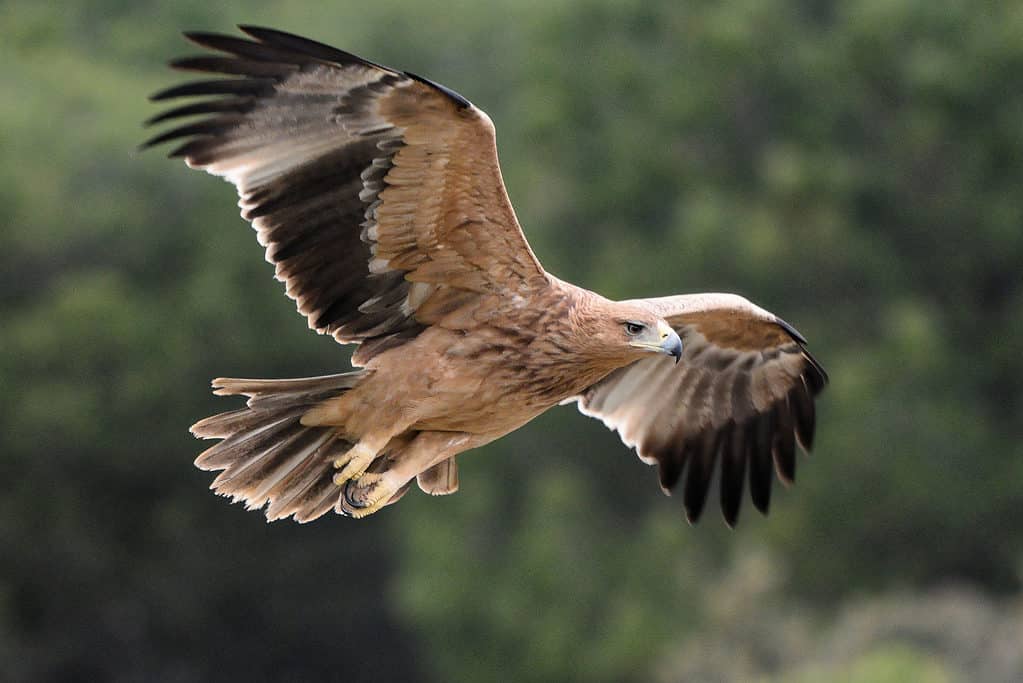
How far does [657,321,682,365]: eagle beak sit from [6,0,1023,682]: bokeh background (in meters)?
13.4

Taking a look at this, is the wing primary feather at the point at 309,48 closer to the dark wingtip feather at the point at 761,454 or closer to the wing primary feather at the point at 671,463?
the wing primary feather at the point at 671,463

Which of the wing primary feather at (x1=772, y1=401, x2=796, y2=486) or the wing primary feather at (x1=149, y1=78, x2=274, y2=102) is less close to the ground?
the wing primary feather at (x1=149, y1=78, x2=274, y2=102)

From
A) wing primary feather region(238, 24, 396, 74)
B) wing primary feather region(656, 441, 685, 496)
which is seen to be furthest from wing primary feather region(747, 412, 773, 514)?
wing primary feather region(238, 24, 396, 74)

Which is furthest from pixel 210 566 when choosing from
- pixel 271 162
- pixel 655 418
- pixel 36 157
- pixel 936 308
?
pixel 271 162

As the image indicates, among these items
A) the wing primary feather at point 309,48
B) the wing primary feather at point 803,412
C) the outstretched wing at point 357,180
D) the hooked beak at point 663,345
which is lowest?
the wing primary feather at point 803,412

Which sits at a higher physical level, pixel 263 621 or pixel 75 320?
pixel 75 320

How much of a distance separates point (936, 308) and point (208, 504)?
10079 mm

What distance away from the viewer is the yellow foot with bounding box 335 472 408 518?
745cm

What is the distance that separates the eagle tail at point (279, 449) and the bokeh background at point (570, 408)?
43.5 feet

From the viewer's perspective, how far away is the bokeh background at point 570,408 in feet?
73.4

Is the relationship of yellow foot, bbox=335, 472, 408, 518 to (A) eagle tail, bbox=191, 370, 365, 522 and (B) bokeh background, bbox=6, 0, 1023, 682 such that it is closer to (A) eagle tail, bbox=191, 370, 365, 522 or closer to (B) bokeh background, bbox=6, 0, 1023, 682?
(A) eagle tail, bbox=191, 370, 365, 522

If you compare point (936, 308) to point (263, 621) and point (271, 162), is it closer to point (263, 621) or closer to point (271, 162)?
point (263, 621)

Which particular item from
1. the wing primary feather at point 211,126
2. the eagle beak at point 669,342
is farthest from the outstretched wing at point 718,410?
the wing primary feather at point 211,126

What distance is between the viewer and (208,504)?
961 inches
